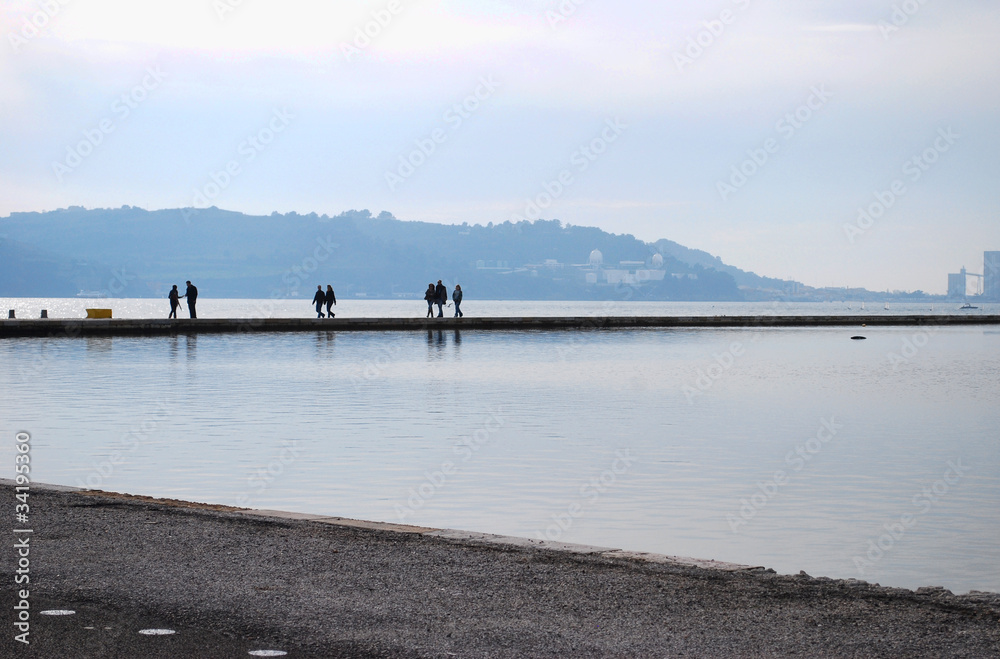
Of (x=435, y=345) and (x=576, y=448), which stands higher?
(x=435, y=345)

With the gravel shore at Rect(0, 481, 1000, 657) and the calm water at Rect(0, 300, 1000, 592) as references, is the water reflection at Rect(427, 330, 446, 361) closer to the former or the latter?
the calm water at Rect(0, 300, 1000, 592)

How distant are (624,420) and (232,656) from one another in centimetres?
1356

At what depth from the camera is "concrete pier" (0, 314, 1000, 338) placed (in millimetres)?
43938

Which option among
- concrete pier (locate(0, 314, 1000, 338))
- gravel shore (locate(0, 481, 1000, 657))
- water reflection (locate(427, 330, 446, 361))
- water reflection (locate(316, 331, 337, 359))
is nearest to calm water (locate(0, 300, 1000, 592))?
gravel shore (locate(0, 481, 1000, 657))

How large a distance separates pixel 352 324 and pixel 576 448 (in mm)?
35881

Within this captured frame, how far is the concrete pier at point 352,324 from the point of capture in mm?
43938

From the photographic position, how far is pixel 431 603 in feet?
20.1

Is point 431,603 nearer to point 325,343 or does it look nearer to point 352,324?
point 325,343

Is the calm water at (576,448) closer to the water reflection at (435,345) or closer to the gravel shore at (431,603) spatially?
the gravel shore at (431,603)

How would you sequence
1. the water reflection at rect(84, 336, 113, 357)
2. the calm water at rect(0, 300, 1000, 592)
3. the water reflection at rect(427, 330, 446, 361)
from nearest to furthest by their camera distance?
the calm water at rect(0, 300, 1000, 592) → the water reflection at rect(427, 330, 446, 361) → the water reflection at rect(84, 336, 113, 357)

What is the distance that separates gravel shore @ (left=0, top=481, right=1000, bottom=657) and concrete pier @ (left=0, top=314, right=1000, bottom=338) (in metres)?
38.7

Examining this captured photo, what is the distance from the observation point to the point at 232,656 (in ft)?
17.0

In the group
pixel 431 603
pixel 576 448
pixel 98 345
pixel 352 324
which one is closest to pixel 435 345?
pixel 352 324

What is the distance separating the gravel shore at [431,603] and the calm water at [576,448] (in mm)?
2475
